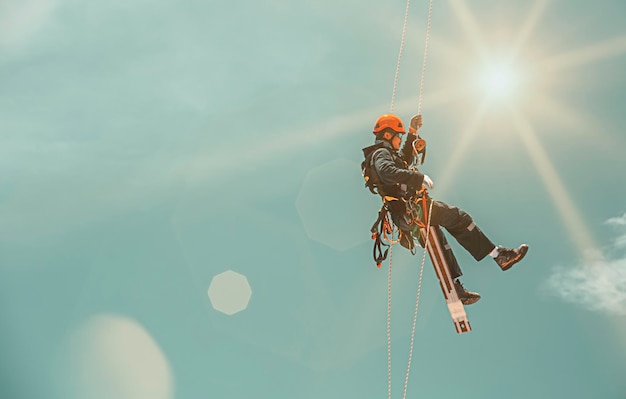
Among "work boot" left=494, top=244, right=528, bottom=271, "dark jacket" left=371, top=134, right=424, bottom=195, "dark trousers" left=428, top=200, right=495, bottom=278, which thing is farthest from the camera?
"dark trousers" left=428, top=200, right=495, bottom=278

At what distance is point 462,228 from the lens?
8.84m

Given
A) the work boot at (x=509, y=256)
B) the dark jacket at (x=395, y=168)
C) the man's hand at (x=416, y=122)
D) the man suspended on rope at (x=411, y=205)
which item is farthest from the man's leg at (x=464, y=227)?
the man's hand at (x=416, y=122)

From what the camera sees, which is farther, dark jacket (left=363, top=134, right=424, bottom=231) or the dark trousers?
→ the dark trousers

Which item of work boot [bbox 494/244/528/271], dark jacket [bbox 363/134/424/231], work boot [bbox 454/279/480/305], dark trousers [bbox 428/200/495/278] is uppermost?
dark jacket [bbox 363/134/424/231]

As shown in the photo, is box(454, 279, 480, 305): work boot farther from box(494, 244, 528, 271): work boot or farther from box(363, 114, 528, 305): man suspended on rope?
box(494, 244, 528, 271): work boot

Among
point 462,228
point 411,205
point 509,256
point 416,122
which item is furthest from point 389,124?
point 509,256

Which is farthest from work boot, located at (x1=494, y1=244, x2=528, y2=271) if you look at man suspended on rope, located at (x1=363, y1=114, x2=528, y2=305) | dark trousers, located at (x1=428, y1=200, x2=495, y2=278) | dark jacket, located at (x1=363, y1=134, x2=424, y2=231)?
dark jacket, located at (x1=363, y1=134, x2=424, y2=231)

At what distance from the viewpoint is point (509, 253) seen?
8.54m

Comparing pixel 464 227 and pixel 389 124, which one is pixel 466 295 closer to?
pixel 464 227

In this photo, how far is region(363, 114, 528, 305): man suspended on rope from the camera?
8.58 metres

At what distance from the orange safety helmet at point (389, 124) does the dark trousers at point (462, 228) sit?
4.36 ft

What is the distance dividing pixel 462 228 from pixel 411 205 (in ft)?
2.90

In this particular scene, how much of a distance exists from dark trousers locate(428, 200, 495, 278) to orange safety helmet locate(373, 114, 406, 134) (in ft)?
4.36

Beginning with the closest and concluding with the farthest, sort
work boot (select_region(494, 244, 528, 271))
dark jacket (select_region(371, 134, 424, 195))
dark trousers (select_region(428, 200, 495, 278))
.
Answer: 1. dark jacket (select_region(371, 134, 424, 195))
2. work boot (select_region(494, 244, 528, 271))
3. dark trousers (select_region(428, 200, 495, 278))
